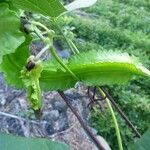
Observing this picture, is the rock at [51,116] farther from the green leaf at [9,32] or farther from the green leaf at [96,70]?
the green leaf at [9,32]

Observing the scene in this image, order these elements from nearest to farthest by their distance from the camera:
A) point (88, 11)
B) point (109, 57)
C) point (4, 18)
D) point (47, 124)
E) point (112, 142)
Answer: point (4, 18), point (109, 57), point (47, 124), point (112, 142), point (88, 11)

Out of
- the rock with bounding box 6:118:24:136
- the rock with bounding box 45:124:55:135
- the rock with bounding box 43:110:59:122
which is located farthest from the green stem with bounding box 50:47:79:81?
the rock with bounding box 43:110:59:122

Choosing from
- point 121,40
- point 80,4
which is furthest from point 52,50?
point 121,40

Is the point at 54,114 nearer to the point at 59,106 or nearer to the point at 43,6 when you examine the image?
the point at 59,106

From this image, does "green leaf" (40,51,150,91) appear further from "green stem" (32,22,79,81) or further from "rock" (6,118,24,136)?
"rock" (6,118,24,136)

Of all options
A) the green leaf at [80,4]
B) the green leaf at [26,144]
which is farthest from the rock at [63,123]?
the green leaf at [26,144]

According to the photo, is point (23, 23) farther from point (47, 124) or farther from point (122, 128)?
point (122, 128)

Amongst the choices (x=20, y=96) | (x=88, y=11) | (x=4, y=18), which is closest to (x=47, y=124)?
(x=20, y=96)
